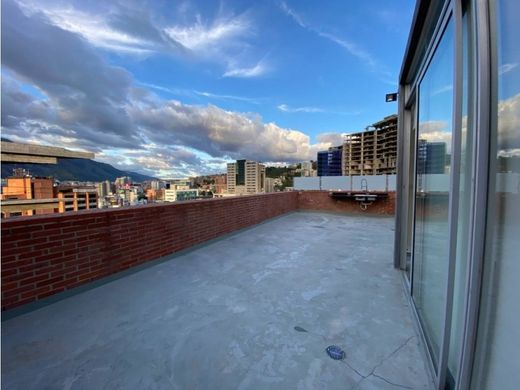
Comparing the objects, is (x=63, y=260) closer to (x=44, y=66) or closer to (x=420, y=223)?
(x=420, y=223)

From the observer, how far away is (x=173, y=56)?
6.62 m

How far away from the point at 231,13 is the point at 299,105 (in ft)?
25.2

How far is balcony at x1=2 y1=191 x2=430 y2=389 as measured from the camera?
138cm

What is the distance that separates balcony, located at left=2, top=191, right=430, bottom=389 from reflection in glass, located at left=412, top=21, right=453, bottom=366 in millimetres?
335

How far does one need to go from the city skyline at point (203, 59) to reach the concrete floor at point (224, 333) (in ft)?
9.82

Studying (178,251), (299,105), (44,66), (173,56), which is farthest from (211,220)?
(299,105)

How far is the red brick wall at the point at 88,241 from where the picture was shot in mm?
1974

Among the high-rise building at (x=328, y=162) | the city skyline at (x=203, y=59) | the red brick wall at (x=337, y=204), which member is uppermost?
the city skyline at (x=203, y=59)

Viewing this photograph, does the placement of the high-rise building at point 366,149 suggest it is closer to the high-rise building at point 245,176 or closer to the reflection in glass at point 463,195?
the high-rise building at point 245,176

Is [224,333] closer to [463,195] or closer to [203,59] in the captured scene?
[463,195]

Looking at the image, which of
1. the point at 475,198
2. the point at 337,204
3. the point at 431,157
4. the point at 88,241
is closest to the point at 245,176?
the point at 337,204

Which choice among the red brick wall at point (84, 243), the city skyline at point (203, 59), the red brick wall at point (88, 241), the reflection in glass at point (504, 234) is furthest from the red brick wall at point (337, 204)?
the reflection in glass at point (504, 234)

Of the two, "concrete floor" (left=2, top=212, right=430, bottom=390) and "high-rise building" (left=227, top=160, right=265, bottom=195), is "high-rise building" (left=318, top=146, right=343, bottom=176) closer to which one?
"high-rise building" (left=227, top=160, right=265, bottom=195)

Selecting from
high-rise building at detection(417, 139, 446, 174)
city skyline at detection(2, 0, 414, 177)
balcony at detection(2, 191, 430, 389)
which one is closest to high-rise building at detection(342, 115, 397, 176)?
city skyline at detection(2, 0, 414, 177)
